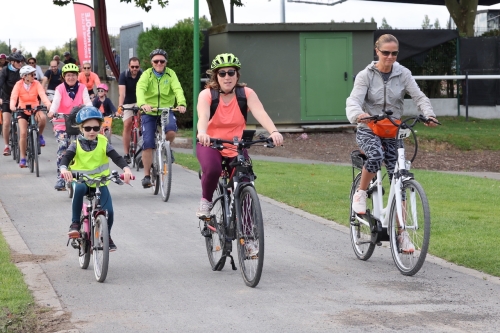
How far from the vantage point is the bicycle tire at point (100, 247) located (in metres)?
8.03

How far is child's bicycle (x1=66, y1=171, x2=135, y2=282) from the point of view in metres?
8.09

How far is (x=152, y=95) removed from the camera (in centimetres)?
1403

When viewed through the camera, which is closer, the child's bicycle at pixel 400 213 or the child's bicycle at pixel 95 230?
the child's bicycle at pixel 400 213

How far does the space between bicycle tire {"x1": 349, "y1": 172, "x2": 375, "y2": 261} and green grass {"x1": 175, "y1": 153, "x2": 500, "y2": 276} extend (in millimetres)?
503

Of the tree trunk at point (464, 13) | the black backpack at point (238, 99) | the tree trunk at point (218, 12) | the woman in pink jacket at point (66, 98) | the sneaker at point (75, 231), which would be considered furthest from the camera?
the tree trunk at point (464, 13)

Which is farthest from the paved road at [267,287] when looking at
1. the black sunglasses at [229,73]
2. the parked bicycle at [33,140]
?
the parked bicycle at [33,140]

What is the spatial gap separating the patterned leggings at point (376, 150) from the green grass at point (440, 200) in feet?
2.80

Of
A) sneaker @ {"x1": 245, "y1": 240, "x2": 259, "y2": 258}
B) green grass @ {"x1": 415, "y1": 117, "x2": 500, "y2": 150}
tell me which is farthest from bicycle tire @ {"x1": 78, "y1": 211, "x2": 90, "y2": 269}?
green grass @ {"x1": 415, "y1": 117, "x2": 500, "y2": 150}

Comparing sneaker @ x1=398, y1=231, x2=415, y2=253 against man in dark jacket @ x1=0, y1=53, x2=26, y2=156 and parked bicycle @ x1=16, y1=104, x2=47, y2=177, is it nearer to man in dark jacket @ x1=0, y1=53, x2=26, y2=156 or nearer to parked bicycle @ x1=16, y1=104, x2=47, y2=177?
parked bicycle @ x1=16, y1=104, x2=47, y2=177

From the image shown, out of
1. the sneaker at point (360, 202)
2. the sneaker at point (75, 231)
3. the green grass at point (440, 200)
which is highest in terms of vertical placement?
the sneaker at point (360, 202)

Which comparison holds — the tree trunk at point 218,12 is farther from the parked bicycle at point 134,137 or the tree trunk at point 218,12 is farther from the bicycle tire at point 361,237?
the bicycle tire at point 361,237

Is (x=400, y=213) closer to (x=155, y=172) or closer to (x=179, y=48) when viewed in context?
(x=155, y=172)

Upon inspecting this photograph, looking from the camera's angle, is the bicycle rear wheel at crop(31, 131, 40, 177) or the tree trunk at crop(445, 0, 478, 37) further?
the tree trunk at crop(445, 0, 478, 37)

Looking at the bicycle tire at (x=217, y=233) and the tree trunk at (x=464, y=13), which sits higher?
the tree trunk at (x=464, y=13)
